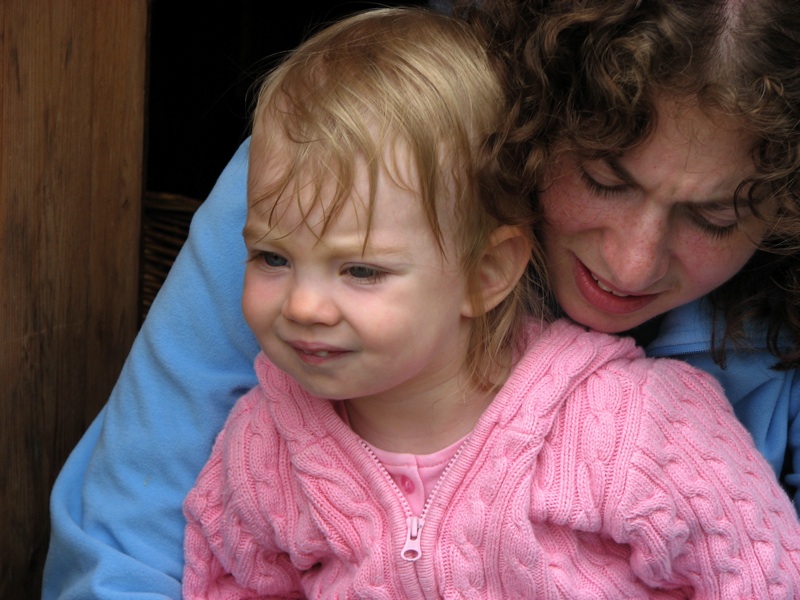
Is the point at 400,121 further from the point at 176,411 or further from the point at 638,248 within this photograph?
the point at 176,411

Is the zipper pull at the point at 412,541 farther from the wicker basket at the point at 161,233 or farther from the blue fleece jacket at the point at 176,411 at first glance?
the wicker basket at the point at 161,233

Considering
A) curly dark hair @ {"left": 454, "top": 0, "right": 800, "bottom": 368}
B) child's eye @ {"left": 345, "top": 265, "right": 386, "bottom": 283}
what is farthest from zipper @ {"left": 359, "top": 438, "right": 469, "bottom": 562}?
curly dark hair @ {"left": 454, "top": 0, "right": 800, "bottom": 368}

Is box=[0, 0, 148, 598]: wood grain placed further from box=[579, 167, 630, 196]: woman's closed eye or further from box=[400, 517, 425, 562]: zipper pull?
box=[579, 167, 630, 196]: woman's closed eye

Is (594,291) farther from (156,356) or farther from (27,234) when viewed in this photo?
(27,234)

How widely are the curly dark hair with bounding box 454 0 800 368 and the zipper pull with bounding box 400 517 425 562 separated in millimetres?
455

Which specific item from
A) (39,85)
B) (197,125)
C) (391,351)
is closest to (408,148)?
(391,351)

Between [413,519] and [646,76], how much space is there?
63cm

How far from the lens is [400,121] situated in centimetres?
135

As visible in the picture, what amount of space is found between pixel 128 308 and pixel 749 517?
1.18 metres

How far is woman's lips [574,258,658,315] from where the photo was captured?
1.49 meters

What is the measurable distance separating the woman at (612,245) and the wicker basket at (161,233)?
21.5 inches

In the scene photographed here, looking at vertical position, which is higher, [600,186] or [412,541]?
[600,186]

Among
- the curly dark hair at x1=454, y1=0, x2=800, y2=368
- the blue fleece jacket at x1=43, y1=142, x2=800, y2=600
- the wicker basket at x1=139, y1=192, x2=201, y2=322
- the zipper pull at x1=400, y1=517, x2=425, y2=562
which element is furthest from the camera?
the wicker basket at x1=139, y1=192, x2=201, y2=322

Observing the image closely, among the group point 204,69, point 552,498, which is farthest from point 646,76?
point 204,69
